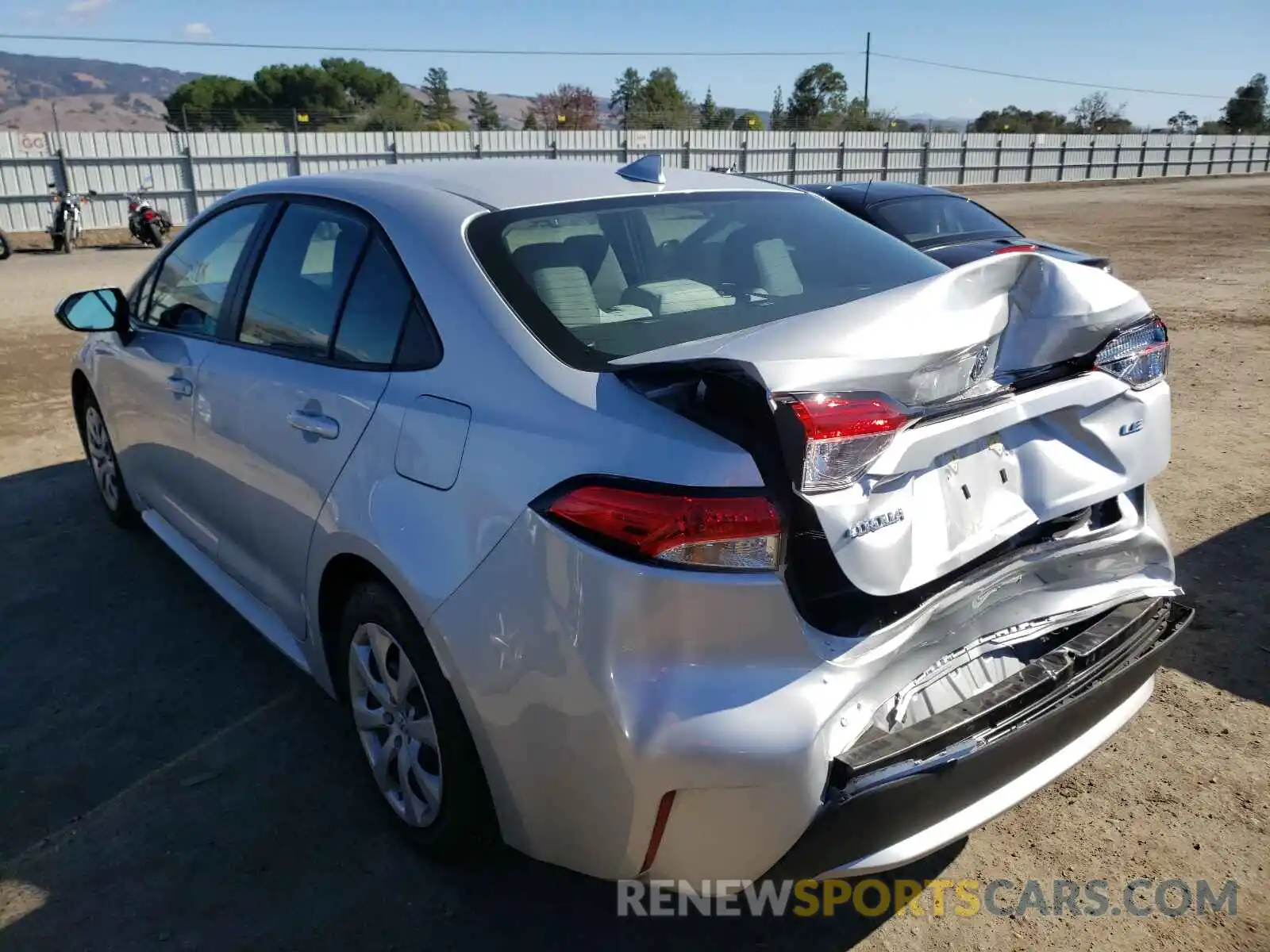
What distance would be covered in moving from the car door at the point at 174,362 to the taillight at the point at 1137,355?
2.60 m

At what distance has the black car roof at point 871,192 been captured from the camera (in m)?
8.77

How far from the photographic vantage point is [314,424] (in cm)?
259

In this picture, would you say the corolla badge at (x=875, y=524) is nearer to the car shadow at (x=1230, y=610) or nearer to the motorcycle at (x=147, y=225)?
the car shadow at (x=1230, y=610)

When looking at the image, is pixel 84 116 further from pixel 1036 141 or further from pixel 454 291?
pixel 454 291

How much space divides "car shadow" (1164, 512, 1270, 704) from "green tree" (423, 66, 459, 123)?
5480cm

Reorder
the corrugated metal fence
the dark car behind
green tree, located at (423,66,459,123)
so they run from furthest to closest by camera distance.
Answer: green tree, located at (423,66,459,123) → the corrugated metal fence → the dark car behind

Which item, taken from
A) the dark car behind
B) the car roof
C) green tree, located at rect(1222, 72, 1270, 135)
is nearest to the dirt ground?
the car roof

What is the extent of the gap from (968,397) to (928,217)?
24.1 feet

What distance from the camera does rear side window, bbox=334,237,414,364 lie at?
2.46 meters

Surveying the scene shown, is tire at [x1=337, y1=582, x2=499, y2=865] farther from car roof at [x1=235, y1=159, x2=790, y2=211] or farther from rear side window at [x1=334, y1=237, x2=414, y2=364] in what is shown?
car roof at [x1=235, y1=159, x2=790, y2=211]

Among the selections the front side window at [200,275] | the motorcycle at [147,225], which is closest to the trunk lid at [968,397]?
the front side window at [200,275]

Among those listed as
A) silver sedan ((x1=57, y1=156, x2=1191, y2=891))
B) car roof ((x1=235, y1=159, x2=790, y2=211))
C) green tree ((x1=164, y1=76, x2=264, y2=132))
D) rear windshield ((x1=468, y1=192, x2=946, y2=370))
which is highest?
green tree ((x1=164, y1=76, x2=264, y2=132))

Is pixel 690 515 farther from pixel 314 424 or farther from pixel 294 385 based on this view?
pixel 294 385

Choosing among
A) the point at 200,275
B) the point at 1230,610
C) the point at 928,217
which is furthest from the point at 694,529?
the point at 928,217
